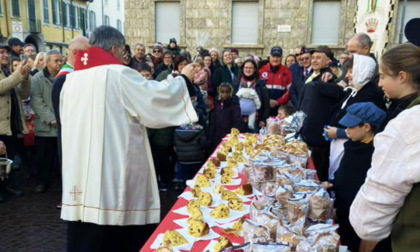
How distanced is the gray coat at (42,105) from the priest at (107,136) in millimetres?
2546

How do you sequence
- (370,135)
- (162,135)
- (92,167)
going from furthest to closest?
(162,135), (370,135), (92,167)

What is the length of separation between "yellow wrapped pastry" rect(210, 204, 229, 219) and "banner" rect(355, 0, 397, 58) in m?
4.57

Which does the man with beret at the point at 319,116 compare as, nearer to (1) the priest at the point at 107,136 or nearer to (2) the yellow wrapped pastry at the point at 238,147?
(2) the yellow wrapped pastry at the point at 238,147

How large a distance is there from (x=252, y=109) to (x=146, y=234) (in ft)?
11.4

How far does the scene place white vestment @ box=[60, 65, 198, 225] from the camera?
220 cm

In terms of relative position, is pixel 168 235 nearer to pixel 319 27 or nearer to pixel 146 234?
pixel 146 234

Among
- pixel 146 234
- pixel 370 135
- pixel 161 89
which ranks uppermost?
pixel 161 89

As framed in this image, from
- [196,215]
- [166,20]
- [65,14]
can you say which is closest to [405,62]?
[196,215]

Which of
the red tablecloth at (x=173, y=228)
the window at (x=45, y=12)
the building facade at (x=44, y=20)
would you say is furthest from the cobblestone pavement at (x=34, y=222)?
the window at (x=45, y=12)

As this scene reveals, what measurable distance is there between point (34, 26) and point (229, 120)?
84.8ft

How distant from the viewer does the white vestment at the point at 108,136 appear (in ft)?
7.22

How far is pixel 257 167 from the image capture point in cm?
238

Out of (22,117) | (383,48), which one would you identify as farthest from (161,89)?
(383,48)

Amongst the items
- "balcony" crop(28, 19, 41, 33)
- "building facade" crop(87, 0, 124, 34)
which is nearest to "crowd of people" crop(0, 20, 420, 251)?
"balcony" crop(28, 19, 41, 33)
